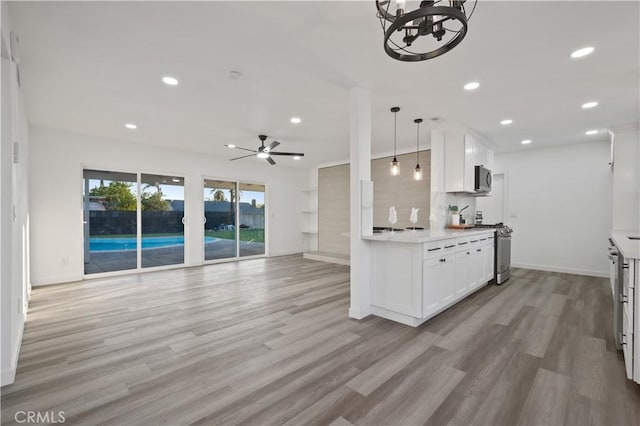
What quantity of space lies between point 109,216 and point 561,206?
371 inches

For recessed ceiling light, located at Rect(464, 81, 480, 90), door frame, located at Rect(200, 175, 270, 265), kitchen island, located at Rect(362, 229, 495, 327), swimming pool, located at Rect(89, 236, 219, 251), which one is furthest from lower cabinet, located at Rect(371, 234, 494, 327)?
swimming pool, located at Rect(89, 236, 219, 251)

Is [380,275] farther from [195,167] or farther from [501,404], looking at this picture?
[195,167]

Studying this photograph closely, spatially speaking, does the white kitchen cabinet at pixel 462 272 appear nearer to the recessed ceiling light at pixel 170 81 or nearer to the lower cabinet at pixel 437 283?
the lower cabinet at pixel 437 283

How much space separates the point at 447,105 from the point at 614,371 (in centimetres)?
328

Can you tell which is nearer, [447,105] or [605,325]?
[605,325]

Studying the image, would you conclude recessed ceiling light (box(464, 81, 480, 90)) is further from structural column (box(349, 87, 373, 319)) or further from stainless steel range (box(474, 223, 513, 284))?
stainless steel range (box(474, 223, 513, 284))

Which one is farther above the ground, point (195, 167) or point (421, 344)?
point (195, 167)

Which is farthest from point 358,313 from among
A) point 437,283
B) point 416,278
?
point 437,283

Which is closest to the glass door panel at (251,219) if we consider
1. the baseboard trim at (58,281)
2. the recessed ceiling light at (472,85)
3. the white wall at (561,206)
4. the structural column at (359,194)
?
the baseboard trim at (58,281)

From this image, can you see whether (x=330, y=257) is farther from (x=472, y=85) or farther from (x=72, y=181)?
(x=72, y=181)

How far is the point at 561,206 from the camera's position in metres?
5.80

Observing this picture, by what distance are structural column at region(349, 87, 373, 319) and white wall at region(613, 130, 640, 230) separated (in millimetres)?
4514

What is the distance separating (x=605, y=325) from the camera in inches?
123

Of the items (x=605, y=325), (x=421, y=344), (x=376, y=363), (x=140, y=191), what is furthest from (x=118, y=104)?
(x=605, y=325)
